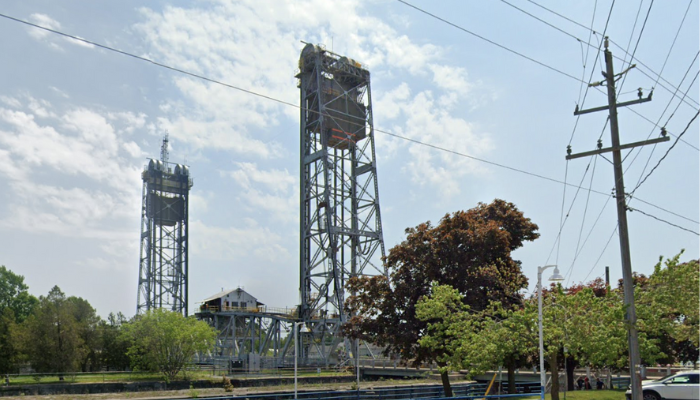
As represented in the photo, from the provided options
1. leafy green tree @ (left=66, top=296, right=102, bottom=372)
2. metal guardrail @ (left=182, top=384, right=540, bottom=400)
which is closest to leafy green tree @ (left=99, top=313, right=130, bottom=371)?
leafy green tree @ (left=66, top=296, right=102, bottom=372)

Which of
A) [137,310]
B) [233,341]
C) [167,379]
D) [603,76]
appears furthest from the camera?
[137,310]

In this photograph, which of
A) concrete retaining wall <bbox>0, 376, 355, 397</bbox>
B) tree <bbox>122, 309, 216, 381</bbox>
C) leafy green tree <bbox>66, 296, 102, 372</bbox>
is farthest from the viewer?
leafy green tree <bbox>66, 296, 102, 372</bbox>

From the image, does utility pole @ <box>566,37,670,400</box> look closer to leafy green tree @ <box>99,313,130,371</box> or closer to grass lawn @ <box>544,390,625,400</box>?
grass lawn @ <box>544,390,625,400</box>

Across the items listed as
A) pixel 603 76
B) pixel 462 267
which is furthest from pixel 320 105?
pixel 603 76

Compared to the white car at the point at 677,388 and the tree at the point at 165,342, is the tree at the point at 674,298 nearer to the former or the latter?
the white car at the point at 677,388

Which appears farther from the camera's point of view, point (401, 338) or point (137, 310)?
point (137, 310)

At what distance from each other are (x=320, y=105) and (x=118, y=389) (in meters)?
34.8

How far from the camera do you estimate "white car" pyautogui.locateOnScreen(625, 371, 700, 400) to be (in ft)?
70.4

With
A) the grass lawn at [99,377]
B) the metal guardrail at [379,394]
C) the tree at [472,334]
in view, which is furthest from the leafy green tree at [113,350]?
the tree at [472,334]

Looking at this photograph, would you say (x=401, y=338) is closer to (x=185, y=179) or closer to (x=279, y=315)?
(x=279, y=315)

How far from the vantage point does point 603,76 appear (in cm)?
2042

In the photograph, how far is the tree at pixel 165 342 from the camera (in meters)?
45.2

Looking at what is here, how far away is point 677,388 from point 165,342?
34611 mm

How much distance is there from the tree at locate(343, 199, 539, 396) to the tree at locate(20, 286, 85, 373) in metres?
26.9
